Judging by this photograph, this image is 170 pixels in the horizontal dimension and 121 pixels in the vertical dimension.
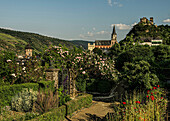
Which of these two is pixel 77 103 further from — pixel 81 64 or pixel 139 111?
pixel 81 64

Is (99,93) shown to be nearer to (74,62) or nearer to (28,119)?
(74,62)

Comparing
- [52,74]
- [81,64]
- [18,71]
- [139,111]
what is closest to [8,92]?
[18,71]

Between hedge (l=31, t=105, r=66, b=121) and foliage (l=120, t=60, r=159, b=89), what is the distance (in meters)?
5.03

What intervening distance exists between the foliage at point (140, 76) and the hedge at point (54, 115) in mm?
5030

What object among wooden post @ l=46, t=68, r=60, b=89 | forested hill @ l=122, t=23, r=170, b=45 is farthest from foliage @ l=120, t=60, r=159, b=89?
forested hill @ l=122, t=23, r=170, b=45

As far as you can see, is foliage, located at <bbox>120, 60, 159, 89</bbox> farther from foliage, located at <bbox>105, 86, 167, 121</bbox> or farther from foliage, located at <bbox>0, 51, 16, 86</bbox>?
foliage, located at <bbox>0, 51, 16, 86</bbox>

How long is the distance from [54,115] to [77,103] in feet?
6.73

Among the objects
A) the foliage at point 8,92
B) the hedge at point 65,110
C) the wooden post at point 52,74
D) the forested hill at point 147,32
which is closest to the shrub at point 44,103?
the hedge at point 65,110

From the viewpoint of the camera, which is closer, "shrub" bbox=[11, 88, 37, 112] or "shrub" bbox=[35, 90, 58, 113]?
"shrub" bbox=[35, 90, 58, 113]

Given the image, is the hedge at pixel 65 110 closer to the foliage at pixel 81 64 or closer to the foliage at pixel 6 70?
the foliage at pixel 81 64

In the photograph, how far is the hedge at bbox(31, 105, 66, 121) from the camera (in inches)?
219

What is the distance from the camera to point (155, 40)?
62.7 meters

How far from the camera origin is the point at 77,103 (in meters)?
7.98

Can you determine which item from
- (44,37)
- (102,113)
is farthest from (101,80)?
(44,37)
